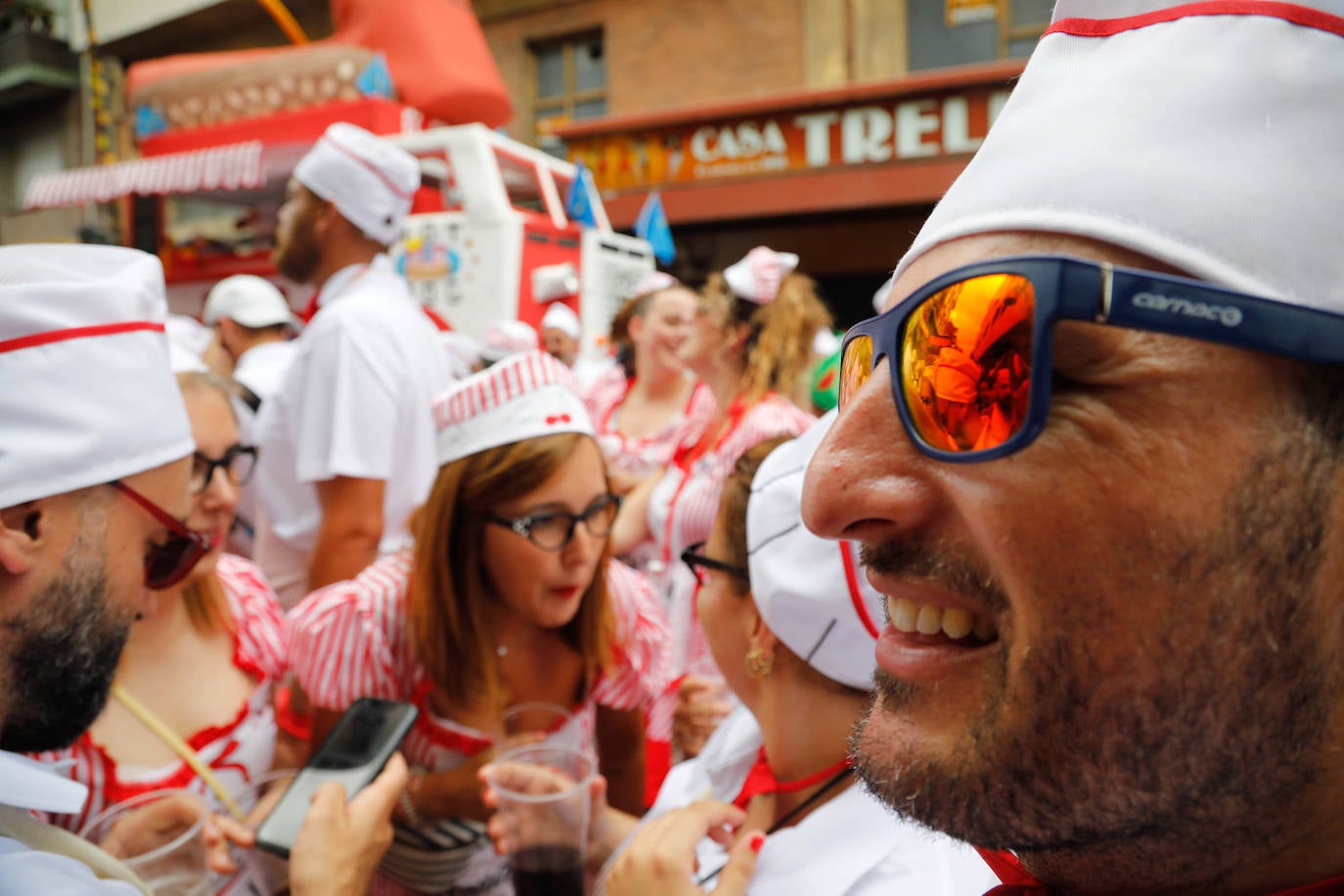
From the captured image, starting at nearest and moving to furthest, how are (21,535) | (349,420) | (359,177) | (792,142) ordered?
(21,535)
(349,420)
(359,177)
(792,142)

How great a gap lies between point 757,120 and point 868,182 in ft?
5.22

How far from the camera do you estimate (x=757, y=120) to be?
1081 cm

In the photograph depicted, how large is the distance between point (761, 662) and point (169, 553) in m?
1.04

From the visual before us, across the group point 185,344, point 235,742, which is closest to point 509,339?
point 185,344

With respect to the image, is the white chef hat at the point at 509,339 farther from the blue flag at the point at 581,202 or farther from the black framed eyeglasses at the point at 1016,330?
the black framed eyeglasses at the point at 1016,330

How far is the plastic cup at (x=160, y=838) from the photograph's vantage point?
132 cm

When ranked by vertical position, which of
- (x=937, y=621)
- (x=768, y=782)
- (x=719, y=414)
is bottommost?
(x=719, y=414)

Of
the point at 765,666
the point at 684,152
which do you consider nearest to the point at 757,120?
the point at 684,152

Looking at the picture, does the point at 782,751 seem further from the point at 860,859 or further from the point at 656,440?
the point at 656,440

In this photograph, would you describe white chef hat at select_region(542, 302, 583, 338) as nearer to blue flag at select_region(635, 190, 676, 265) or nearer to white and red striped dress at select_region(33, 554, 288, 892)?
blue flag at select_region(635, 190, 676, 265)

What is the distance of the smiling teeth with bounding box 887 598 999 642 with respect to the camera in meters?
0.74

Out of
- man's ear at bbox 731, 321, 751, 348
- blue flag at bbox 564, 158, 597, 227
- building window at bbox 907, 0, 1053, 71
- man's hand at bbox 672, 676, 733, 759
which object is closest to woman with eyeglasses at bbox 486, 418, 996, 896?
man's hand at bbox 672, 676, 733, 759

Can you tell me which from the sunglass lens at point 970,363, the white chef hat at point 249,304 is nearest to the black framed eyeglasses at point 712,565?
the sunglass lens at point 970,363

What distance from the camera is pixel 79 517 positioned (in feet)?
4.34
